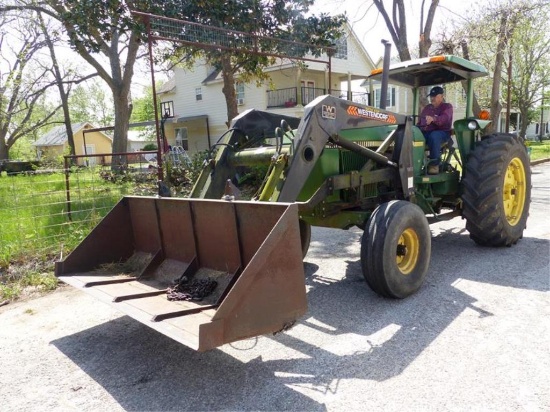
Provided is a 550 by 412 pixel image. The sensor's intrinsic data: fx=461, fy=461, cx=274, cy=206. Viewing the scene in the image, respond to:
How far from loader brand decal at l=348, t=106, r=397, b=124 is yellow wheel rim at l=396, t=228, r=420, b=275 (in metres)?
1.22

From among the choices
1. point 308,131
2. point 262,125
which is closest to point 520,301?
point 308,131

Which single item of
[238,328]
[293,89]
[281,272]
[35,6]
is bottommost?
[238,328]

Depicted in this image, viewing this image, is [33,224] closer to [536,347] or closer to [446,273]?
[446,273]

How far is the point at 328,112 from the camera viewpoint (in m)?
4.30

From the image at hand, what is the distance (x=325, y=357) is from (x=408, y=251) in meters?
1.69

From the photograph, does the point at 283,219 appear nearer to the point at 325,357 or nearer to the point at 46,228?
the point at 325,357

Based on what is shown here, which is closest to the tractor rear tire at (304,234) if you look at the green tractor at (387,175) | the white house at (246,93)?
the green tractor at (387,175)

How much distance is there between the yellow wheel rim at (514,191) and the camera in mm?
6469

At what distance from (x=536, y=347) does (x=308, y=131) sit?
2.49 meters

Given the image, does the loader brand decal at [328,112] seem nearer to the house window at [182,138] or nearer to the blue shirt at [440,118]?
the blue shirt at [440,118]

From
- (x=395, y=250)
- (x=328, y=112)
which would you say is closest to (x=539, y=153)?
(x=395, y=250)

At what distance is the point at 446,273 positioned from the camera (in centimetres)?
525

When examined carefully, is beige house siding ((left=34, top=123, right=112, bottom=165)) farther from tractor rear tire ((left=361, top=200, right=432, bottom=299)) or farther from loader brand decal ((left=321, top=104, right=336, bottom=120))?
tractor rear tire ((left=361, top=200, right=432, bottom=299))

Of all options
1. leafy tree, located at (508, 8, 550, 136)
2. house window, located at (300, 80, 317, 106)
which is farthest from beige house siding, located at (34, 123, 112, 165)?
leafy tree, located at (508, 8, 550, 136)
